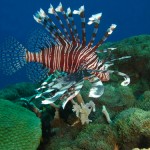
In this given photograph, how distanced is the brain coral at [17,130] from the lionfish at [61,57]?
1.37 ft

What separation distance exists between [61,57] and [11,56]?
1168mm

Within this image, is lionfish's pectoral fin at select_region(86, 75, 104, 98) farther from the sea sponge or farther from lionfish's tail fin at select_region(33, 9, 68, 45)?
lionfish's tail fin at select_region(33, 9, 68, 45)

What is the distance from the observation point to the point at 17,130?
3.37m

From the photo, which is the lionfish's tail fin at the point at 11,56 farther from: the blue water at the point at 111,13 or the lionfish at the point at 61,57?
the blue water at the point at 111,13

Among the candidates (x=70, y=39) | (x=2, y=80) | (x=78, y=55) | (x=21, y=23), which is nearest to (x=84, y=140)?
(x=78, y=55)

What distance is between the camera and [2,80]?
34.3 meters

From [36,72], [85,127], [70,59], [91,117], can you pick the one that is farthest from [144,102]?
[36,72]

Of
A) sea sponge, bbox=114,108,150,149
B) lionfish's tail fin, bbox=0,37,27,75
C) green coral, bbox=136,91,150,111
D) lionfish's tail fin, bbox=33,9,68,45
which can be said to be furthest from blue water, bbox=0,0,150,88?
sea sponge, bbox=114,108,150,149

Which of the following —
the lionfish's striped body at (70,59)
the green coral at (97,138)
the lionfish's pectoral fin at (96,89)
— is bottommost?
the green coral at (97,138)

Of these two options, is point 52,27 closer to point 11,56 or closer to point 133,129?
point 11,56

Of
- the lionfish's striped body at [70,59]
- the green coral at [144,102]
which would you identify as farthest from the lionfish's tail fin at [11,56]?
the green coral at [144,102]

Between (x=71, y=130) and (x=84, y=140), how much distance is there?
508mm

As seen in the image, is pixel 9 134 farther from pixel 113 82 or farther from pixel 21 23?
pixel 21 23

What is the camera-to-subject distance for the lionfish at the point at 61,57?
3.04 metres
